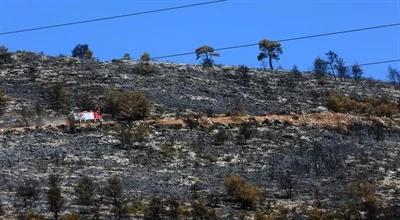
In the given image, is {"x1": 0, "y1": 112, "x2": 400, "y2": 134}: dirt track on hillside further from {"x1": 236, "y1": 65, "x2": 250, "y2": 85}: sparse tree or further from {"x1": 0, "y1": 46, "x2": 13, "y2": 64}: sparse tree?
{"x1": 0, "y1": 46, "x2": 13, "y2": 64}: sparse tree

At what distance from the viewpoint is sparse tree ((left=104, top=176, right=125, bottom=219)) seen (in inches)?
1491

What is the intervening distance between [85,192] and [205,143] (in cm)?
1491

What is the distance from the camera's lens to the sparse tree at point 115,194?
37.9 meters

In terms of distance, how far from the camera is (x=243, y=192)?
132ft

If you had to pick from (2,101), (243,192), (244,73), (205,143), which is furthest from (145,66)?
(243,192)

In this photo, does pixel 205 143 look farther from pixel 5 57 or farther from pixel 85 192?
pixel 5 57

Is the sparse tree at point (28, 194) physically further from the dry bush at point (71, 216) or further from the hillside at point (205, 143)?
the dry bush at point (71, 216)

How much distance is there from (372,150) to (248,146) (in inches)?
296

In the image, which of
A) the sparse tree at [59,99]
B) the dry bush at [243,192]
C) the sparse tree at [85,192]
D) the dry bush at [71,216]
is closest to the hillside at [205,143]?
the dry bush at [243,192]

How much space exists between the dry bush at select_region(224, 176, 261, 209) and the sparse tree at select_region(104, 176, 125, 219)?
5163 mm

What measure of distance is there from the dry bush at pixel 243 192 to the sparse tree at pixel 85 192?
641cm

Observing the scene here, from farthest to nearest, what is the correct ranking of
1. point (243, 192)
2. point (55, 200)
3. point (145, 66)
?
1. point (145, 66)
2. point (243, 192)
3. point (55, 200)

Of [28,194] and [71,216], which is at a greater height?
[28,194]

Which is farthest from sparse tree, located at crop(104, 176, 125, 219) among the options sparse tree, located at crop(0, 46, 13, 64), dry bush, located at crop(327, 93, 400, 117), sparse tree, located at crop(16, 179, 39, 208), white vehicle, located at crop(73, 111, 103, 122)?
sparse tree, located at crop(0, 46, 13, 64)
